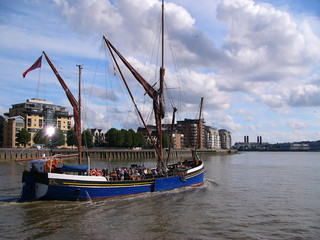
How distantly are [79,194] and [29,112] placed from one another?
4777 inches

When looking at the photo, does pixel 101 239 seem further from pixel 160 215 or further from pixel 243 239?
pixel 243 239

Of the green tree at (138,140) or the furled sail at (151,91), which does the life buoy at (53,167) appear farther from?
the green tree at (138,140)

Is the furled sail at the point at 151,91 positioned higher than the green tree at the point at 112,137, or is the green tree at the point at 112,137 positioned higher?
the furled sail at the point at 151,91

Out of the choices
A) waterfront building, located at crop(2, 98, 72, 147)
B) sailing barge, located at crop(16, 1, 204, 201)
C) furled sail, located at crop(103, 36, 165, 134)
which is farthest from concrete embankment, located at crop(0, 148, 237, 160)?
sailing barge, located at crop(16, 1, 204, 201)

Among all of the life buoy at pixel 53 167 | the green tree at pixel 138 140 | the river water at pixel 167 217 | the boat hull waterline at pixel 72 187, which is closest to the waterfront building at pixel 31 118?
the green tree at pixel 138 140

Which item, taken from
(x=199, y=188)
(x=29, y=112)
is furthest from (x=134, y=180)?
(x=29, y=112)

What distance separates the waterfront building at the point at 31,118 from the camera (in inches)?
5113

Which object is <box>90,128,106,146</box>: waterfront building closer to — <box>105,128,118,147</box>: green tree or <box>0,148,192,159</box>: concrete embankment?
<box>105,128,118,147</box>: green tree

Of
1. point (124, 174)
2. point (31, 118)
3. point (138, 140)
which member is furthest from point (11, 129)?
point (124, 174)

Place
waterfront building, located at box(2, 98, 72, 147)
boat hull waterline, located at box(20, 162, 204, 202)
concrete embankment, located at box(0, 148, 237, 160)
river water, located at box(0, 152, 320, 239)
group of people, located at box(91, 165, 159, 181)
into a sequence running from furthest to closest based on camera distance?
waterfront building, located at box(2, 98, 72, 147), concrete embankment, located at box(0, 148, 237, 160), group of people, located at box(91, 165, 159, 181), boat hull waterline, located at box(20, 162, 204, 202), river water, located at box(0, 152, 320, 239)

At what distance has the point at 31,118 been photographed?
136375 mm

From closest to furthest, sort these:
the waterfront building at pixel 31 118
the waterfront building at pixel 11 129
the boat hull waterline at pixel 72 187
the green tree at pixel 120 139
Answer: the boat hull waterline at pixel 72 187
the waterfront building at pixel 11 129
the waterfront building at pixel 31 118
the green tree at pixel 120 139

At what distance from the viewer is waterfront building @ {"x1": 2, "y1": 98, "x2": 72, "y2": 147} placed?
130 metres

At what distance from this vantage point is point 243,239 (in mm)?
20484
